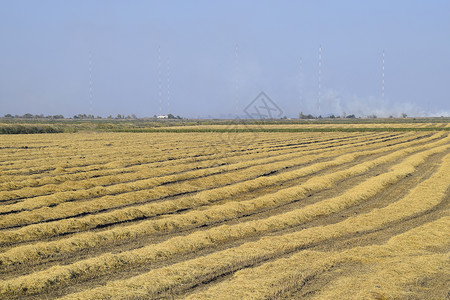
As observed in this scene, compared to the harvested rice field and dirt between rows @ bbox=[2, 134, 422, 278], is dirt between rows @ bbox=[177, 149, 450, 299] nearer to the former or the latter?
the harvested rice field

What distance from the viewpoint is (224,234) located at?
13.2 meters

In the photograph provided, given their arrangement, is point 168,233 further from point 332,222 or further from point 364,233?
point 364,233

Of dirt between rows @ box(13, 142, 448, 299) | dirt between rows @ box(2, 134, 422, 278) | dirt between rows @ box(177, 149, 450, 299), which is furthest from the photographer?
dirt between rows @ box(2, 134, 422, 278)

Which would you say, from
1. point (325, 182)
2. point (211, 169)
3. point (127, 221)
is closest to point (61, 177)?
point (211, 169)

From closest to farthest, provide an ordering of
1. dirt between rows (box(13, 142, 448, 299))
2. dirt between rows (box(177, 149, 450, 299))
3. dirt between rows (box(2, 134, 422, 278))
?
dirt between rows (box(177, 149, 450, 299))
dirt between rows (box(13, 142, 448, 299))
dirt between rows (box(2, 134, 422, 278))

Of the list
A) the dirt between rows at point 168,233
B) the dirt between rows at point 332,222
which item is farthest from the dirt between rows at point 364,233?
the dirt between rows at point 168,233

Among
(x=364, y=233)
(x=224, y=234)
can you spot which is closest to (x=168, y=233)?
(x=224, y=234)

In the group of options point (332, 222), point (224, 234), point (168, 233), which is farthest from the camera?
point (332, 222)

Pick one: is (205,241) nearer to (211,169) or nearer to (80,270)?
(80,270)

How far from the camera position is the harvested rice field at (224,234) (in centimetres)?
935

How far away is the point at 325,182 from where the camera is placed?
2252 centimetres

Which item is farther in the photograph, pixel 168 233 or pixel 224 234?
pixel 168 233

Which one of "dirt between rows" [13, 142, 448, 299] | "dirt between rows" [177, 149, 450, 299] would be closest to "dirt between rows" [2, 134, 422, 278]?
"dirt between rows" [13, 142, 448, 299]

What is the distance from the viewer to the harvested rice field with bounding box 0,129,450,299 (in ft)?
30.7
